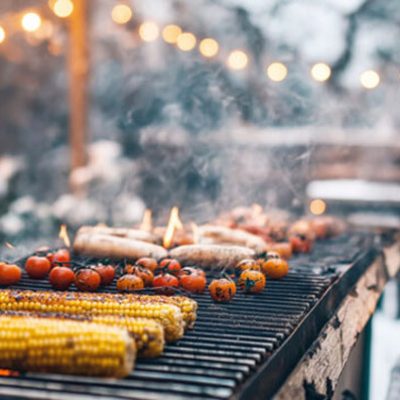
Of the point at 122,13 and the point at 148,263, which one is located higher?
the point at 122,13

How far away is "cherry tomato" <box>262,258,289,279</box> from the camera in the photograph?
500cm

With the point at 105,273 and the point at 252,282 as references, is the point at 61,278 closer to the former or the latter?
the point at 105,273

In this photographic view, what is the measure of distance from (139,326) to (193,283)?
1371 millimetres

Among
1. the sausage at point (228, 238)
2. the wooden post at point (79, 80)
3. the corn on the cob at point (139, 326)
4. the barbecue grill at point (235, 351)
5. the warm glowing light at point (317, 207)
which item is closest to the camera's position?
the barbecue grill at point (235, 351)

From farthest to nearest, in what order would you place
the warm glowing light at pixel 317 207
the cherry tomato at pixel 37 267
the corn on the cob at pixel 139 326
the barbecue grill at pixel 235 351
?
the warm glowing light at pixel 317 207 → the cherry tomato at pixel 37 267 → the corn on the cob at pixel 139 326 → the barbecue grill at pixel 235 351

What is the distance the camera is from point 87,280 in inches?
174

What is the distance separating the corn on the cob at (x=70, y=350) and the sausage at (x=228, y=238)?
3.17 m

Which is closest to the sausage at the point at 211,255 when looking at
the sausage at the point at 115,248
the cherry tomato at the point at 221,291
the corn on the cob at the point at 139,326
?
the sausage at the point at 115,248

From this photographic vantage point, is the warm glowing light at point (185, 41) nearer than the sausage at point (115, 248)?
No

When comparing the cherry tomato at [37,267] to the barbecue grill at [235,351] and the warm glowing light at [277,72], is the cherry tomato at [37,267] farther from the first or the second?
the warm glowing light at [277,72]

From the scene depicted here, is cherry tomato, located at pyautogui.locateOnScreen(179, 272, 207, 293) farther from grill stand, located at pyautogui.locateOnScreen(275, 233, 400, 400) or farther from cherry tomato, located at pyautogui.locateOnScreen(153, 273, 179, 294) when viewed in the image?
grill stand, located at pyautogui.locateOnScreen(275, 233, 400, 400)

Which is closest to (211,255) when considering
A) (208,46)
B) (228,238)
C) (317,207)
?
(228,238)

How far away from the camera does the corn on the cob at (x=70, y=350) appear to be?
2844 millimetres

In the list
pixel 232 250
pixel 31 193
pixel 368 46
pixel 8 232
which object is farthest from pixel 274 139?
pixel 232 250
